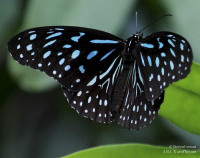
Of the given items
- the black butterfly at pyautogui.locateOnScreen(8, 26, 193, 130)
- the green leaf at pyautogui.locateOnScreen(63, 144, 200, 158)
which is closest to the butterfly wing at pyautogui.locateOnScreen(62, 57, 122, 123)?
the black butterfly at pyautogui.locateOnScreen(8, 26, 193, 130)

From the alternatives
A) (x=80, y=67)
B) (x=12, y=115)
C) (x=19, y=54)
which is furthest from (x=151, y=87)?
(x=12, y=115)

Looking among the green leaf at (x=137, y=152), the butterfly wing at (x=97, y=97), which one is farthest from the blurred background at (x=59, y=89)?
the green leaf at (x=137, y=152)

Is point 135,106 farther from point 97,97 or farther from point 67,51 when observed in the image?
point 67,51

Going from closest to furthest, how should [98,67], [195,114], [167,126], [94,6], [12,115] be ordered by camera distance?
[195,114] < [98,67] < [94,6] < [167,126] < [12,115]

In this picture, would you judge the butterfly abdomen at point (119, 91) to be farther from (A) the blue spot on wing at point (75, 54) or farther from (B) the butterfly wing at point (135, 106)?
(A) the blue spot on wing at point (75, 54)

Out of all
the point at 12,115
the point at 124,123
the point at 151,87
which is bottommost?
the point at 12,115

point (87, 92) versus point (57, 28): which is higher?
point (57, 28)

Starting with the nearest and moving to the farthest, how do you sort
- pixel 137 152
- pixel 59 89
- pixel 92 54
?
pixel 137 152, pixel 92 54, pixel 59 89

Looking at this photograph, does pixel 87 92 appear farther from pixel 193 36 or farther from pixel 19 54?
pixel 193 36

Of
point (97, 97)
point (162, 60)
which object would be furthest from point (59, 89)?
point (162, 60)
